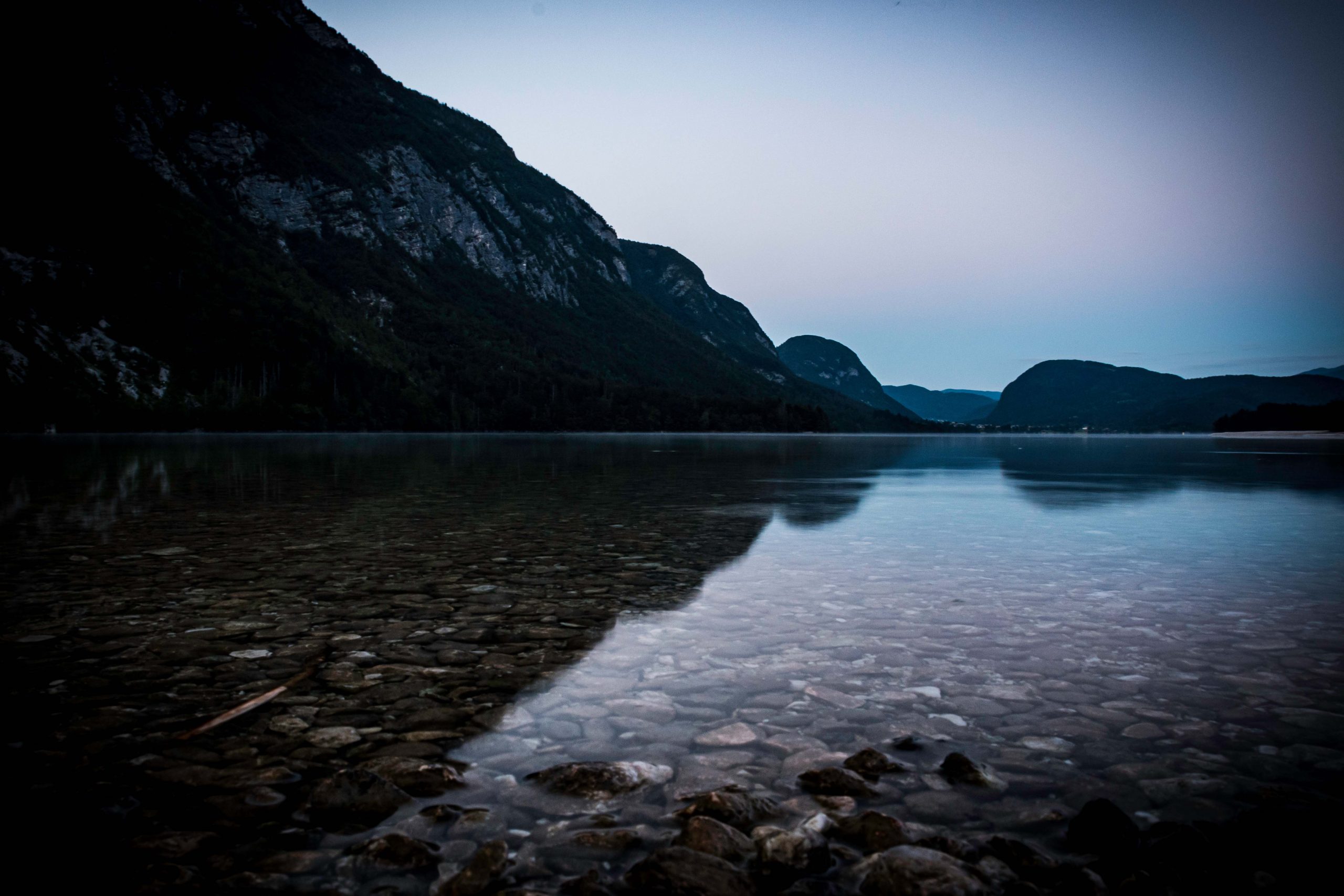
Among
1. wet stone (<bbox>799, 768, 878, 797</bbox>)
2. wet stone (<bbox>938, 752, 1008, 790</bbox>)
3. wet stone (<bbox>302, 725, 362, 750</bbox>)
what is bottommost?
wet stone (<bbox>302, 725, 362, 750</bbox>)

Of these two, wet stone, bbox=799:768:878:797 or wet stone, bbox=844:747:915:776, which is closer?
wet stone, bbox=799:768:878:797

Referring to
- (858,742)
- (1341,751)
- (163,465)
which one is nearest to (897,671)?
(858,742)

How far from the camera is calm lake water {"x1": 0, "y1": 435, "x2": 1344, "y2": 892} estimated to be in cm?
534

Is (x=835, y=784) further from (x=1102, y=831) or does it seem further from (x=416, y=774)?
(x=416, y=774)

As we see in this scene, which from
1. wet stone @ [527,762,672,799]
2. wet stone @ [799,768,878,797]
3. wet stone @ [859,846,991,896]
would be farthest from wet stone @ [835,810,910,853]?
wet stone @ [527,762,672,799]

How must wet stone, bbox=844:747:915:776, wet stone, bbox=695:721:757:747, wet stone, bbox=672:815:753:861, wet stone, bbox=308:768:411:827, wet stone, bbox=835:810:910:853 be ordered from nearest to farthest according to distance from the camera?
wet stone, bbox=672:815:753:861 → wet stone, bbox=835:810:910:853 → wet stone, bbox=308:768:411:827 → wet stone, bbox=844:747:915:776 → wet stone, bbox=695:721:757:747

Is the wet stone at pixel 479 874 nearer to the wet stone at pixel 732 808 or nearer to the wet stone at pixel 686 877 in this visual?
the wet stone at pixel 686 877

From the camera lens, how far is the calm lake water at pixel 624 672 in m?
5.34

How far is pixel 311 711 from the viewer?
7.20m

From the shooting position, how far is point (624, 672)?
8.64m

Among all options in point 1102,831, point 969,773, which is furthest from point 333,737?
point 1102,831

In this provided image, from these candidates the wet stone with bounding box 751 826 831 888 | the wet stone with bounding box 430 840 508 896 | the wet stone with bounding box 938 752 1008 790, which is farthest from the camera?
the wet stone with bounding box 938 752 1008 790

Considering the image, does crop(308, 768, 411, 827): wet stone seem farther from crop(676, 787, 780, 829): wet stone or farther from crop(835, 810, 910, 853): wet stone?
crop(835, 810, 910, 853): wet stone

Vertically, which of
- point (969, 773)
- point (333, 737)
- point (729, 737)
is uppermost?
point (969, 773)
